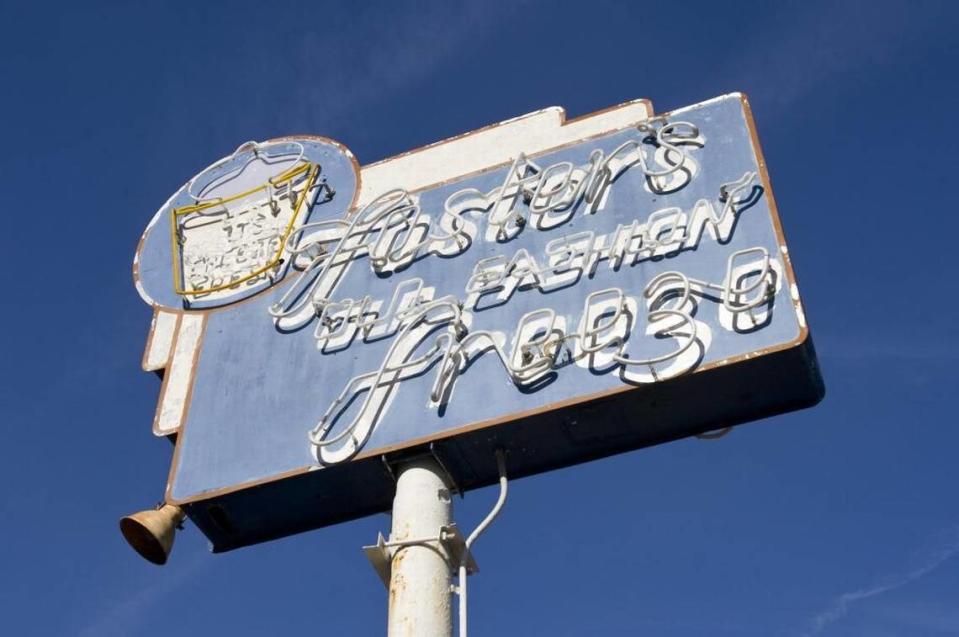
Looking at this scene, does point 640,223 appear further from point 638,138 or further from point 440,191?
point 440,191

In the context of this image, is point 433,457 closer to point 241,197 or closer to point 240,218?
point 240,218

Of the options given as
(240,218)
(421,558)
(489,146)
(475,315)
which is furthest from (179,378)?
(489,146)

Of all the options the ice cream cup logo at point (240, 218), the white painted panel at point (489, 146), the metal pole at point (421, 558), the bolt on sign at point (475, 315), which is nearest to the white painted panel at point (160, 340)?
the bolt on sign at point (475, 315)

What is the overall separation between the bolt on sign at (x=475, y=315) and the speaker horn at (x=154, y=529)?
5.1 inches

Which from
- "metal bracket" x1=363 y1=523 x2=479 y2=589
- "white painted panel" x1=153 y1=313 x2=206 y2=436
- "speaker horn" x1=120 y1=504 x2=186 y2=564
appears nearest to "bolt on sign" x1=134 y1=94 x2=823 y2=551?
"white painted panel" x1=153 y1=313 x2=206 y2=436

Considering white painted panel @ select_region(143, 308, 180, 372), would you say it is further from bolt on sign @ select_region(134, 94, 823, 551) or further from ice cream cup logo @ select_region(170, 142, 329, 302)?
ice cream cup logo @ select_region(170, 142, 329, 302)

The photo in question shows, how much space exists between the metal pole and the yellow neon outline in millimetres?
2600

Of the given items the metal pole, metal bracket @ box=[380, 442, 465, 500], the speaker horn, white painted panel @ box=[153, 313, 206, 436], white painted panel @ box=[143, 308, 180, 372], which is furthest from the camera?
white painted panel @ box=[143, 308, 180, 372]

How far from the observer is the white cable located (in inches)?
320

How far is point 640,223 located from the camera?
9.68m

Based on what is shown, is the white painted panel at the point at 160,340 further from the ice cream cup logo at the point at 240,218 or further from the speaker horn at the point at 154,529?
the speaker horn at the point at 154,529

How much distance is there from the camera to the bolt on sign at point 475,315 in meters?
8.67

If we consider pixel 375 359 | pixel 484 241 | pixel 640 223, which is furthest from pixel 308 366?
pixel 640 223

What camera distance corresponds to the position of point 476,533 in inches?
333
